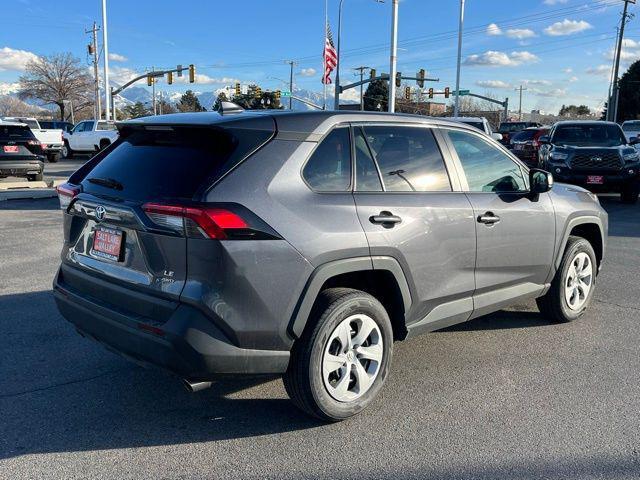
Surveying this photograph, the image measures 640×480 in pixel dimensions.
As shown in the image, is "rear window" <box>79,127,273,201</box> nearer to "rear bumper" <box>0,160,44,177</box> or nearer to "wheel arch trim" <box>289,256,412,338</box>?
"wheel arch trim" <box>289,256,412,338</box>

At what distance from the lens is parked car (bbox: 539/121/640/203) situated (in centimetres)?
1321

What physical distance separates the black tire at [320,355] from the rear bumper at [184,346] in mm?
111

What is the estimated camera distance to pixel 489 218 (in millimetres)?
4156

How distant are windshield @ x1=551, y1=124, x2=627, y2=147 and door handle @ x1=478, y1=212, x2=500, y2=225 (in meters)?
11.1

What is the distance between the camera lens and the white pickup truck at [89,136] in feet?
91.6

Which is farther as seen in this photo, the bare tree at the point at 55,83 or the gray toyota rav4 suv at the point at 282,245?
the bare tree at the point at 55,83

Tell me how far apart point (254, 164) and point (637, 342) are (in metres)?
3.60

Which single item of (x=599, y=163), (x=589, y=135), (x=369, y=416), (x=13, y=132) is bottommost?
(x=369, y=416)

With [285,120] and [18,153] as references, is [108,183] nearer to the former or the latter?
[285,120]

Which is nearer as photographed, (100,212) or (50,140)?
(100,212)

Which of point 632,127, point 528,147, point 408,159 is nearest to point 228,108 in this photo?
point 408,159

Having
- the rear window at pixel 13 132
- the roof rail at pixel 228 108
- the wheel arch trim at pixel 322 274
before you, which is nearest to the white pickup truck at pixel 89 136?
the rear window at pixel 13 132

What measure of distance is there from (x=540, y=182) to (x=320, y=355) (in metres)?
2.43

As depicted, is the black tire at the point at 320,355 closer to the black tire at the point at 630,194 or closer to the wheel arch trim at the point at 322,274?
the wheel arch trim at the point at 322,274
